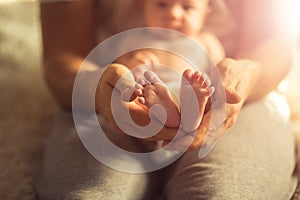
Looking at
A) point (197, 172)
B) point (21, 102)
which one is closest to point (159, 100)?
point (197, 172)

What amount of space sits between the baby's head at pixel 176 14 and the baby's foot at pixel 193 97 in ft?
0.55

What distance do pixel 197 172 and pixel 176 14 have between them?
223 millimetres

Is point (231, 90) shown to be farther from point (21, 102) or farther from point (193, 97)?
point (21, 102)

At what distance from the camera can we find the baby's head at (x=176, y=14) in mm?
810

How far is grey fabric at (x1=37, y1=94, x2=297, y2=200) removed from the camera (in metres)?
0.74

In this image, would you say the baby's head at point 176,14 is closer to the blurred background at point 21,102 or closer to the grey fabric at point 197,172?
the grey fabric at point 197,172

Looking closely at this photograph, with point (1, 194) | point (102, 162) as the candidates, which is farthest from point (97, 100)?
point (1, 194)

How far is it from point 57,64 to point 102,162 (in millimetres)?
167

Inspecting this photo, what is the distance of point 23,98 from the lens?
3.37 feet

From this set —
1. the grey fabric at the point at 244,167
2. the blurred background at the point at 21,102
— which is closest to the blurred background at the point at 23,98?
the blurred background at the point at 21,102

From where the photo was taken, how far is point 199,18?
2.77 ft

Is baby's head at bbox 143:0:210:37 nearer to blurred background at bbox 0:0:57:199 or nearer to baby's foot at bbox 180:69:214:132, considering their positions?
baby's foot at bbox 180:69:214:132

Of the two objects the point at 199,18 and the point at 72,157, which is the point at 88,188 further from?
the point at 199,18

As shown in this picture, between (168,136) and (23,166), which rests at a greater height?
(168,136)
